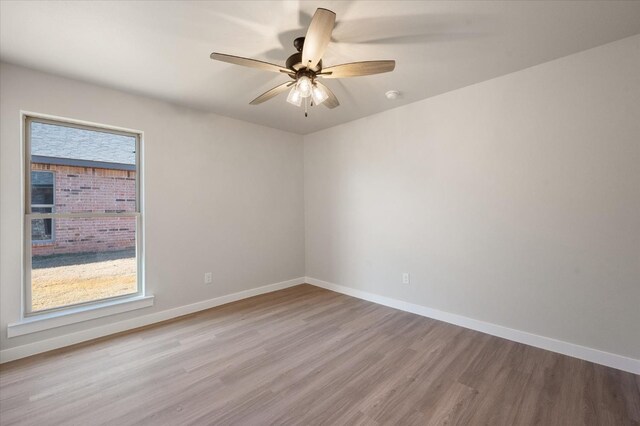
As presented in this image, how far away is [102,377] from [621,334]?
13.2ft

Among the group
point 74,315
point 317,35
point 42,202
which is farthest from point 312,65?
point 74,315

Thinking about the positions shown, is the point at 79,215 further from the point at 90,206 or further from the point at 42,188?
the point at 42,188

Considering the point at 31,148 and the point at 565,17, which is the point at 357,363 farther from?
the point at 31,148

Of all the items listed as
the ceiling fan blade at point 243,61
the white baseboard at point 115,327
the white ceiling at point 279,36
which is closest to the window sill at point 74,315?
the white baseboard at point 115,327

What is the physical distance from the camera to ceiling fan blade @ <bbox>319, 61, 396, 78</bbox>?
184 cm

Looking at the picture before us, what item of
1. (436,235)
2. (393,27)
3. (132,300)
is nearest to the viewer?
(393,27)

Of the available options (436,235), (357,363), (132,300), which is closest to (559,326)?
(436,235)

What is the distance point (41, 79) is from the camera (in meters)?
2.46

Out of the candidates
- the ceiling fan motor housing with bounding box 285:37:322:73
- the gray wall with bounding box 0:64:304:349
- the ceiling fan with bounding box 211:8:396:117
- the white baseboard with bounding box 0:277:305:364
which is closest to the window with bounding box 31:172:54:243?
the gray wall with bounding box 0:64:304:349

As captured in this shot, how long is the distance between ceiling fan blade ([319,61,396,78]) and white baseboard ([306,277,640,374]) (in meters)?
2.60

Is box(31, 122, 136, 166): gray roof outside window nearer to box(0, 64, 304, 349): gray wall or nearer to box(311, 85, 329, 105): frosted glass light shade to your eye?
box(0, 64, 304, 349): gray wall

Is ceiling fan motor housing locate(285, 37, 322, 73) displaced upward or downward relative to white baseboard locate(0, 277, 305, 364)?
upward

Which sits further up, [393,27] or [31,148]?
[393,27]

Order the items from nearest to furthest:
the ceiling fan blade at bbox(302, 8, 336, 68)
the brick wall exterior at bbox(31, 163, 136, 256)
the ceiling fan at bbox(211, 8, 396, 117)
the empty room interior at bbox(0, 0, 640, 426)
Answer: the ceiling fan blade at bbox(302, 8, 336, 68) < the ceiling fan at bbox(211, 8, 396, 117) < the empty room interior at bbox(0, 0, 640, 426) < the brick wall exterior at bbox(31, 163, 136, 256)
